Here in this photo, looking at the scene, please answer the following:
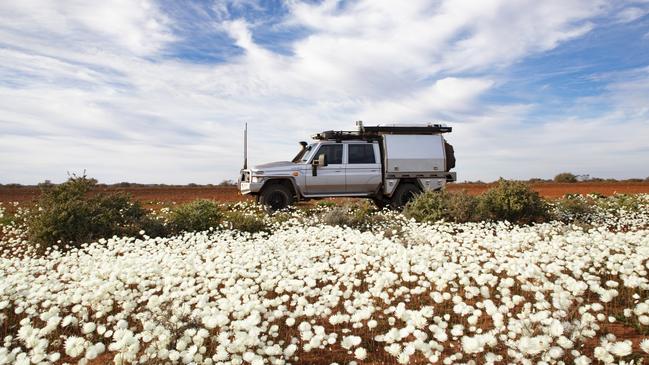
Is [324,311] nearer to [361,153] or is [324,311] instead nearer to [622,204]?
[361,153]

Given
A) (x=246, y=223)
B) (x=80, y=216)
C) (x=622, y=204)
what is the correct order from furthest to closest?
(x=622, y=204)
(x=246, y=223)
(x=80, y=216)

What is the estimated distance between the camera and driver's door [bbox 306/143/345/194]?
1434cm

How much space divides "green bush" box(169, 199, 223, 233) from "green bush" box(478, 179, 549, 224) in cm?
719

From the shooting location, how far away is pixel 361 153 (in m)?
14.8

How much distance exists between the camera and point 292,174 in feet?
46.5

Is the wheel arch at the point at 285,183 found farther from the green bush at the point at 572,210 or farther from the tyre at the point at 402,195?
the green bush at the point at 572,210

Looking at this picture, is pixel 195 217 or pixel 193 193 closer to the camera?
pixel 195 217

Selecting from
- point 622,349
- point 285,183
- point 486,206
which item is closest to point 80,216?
point 285,183

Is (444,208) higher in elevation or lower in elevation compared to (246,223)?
higher

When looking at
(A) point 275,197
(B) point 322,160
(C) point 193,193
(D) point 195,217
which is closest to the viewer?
(D) point 195,217

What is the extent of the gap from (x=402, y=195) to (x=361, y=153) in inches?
79.0

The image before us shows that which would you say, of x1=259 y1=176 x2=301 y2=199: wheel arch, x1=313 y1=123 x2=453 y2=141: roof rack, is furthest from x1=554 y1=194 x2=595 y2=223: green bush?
x1=259 y1=176 x2=301 y2=199: wheel arch

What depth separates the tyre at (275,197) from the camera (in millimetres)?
13977

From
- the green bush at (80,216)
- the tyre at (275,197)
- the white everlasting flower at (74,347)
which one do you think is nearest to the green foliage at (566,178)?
the tyre at (275,197)
